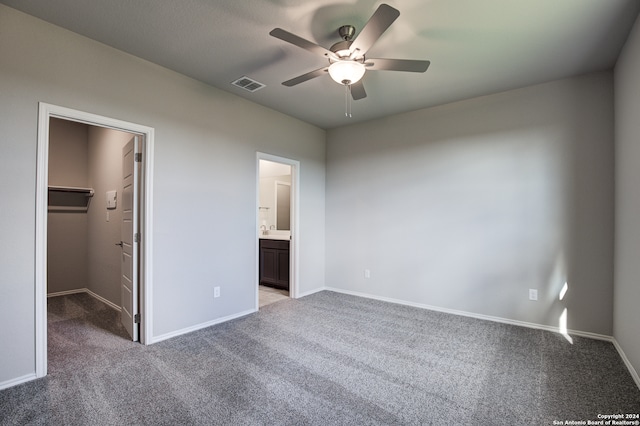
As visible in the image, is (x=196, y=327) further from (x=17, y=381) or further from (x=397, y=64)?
(x=397, y=64)

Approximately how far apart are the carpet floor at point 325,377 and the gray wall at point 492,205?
493mm

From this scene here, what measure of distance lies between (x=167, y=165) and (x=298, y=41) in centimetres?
189

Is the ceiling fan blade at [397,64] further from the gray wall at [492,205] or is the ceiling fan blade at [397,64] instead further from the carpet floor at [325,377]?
the carpet floor at [325,377]

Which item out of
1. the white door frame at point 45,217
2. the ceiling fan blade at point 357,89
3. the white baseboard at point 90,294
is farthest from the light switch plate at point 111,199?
the ceiling fan blade at point 357,89

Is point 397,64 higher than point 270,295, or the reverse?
point 397,64

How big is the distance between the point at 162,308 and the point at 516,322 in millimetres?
3919

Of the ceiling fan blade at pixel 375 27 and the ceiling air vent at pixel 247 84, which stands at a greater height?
the ceiling air vent at pixel 247 84

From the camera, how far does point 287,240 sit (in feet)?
16.4

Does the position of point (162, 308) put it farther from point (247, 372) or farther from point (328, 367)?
point (328, 367)

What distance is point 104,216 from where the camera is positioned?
4.35 m

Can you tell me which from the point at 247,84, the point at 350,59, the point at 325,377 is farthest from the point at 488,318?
the point at 247,84

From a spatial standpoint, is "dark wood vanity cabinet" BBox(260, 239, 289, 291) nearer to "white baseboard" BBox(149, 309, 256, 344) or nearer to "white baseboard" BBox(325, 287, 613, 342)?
"white baseboard" BBox(325, 287, 613, 342)

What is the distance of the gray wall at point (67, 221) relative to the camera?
4.62 metres

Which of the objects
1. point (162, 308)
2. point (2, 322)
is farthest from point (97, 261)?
point (2, 322)
